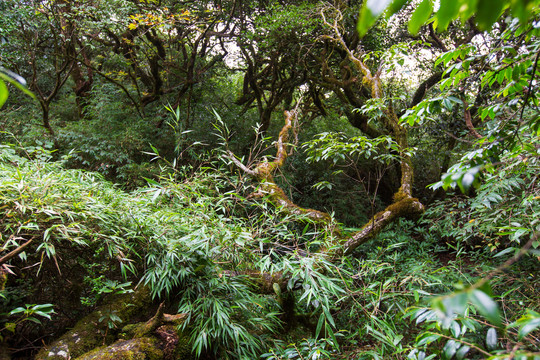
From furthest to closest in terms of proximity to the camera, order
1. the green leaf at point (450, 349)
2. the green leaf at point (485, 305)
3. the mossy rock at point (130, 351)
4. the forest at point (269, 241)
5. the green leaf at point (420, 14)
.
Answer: the mossy rock at point (130, 351) < the forest at point (269, 241) < the green leaf at point (450, 349) < the green leaf at point (420, 14) < the green leaf at point (485, 305)

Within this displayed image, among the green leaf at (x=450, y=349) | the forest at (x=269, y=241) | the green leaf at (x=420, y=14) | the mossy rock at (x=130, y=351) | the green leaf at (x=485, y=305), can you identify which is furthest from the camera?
the mossy rock at (x=130, y=351)

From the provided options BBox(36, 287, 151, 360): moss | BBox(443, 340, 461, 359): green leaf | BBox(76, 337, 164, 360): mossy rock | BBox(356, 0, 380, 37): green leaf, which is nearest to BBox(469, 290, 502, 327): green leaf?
BBox(356, 0, 380, 37): green leaf

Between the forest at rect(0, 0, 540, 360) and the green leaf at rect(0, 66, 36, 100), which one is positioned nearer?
the green leaf at rect(0, 66, 36, 100)

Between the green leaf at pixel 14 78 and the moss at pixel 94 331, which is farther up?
the green leaf at pixel 14 78

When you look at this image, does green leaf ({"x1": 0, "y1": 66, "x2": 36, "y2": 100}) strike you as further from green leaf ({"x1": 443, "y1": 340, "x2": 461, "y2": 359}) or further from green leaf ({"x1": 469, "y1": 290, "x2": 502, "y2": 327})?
green leaf ({"x1": 443, "y1": 340, "x2": 461, "y2": 359})

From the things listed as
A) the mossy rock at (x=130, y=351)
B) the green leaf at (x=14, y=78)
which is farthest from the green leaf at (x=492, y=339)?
the mossy rock at (x=130, y=351)

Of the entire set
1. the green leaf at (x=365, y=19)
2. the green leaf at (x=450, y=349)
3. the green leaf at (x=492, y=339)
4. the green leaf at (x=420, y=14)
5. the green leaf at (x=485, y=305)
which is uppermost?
the green leaf at (x=420, y=14)

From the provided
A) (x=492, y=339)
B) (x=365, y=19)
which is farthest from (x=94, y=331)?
(x=365, y=19)

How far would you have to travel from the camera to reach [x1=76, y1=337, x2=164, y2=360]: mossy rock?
1.49 m

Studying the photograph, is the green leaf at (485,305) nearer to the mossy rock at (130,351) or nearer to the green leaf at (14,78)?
the green leaf at (14,78)

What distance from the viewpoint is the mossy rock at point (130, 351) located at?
1.49m

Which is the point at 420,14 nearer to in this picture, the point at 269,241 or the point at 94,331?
the point at 269,241

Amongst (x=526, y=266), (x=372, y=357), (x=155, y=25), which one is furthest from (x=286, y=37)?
(x=372, y=357)

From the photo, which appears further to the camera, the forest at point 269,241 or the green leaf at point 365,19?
the forest at point 269,241
